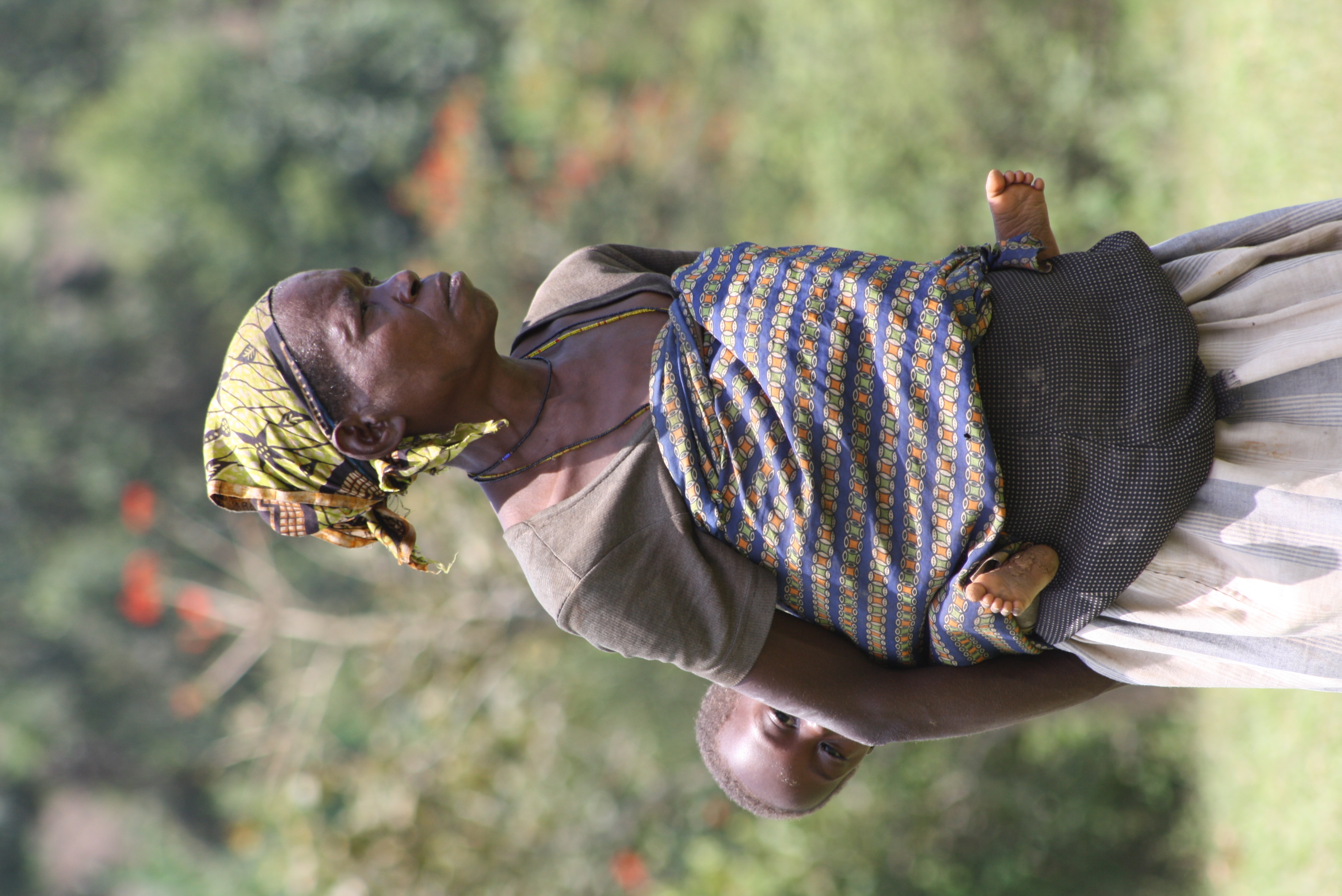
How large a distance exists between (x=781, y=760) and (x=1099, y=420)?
0.89m

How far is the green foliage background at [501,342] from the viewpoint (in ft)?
15.9

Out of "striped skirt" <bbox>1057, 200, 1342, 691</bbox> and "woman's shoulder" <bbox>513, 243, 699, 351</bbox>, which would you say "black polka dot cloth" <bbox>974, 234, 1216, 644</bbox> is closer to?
"striped skirt" <bbox>1057, 200, 1342, 691</bbox>

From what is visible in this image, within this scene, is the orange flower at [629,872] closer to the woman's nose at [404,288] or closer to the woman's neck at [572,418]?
the woman's neck at [572,418]

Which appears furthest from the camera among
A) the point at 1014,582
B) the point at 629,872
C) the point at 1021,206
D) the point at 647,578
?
the point at 629,872

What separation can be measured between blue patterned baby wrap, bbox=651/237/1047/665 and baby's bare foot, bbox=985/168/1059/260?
0.19 m

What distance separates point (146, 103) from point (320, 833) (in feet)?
28.7

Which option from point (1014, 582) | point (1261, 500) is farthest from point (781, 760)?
point (1261, 500)

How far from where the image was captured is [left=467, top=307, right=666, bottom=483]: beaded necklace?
1.79 m

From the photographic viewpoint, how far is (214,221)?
33.6 ft

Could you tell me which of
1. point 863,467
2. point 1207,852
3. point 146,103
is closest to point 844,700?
point 863,467

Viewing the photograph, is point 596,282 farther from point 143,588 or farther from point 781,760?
point 143,588

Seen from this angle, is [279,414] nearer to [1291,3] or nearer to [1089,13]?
[1291,3]

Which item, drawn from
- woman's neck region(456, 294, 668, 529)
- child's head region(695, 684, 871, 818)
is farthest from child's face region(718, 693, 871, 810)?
woman's neck region(456, 294, 668, 529)

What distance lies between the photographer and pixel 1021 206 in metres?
1.93
